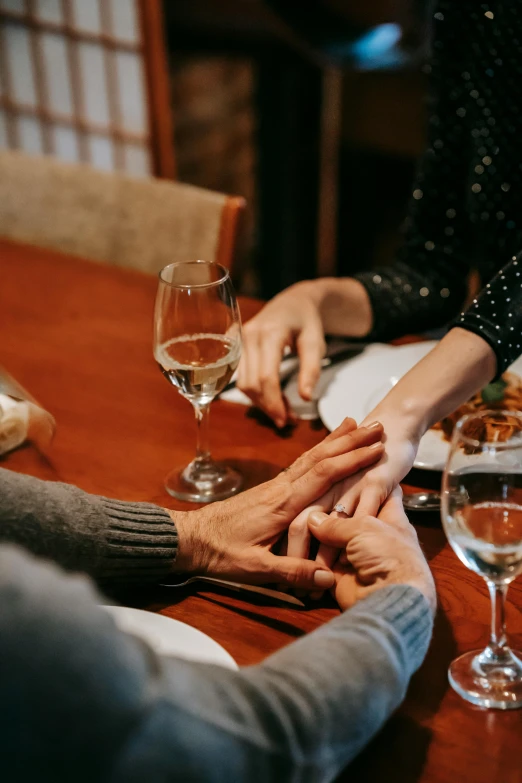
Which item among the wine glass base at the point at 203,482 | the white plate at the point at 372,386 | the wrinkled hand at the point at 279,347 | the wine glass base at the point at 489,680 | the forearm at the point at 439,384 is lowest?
the wine glass base at the point at 203,482

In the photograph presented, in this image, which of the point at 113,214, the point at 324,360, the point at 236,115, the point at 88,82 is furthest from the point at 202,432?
the point at 236,115

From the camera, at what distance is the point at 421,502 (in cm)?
92

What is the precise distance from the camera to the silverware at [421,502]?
0.92 meters

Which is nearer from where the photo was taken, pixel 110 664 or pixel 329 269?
pixel 110 664

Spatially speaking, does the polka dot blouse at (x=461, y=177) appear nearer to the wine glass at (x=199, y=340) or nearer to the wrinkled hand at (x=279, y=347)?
Answer: the wrinkled hand at (x=279, y=347)

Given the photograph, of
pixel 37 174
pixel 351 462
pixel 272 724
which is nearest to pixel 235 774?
pixel 272 724

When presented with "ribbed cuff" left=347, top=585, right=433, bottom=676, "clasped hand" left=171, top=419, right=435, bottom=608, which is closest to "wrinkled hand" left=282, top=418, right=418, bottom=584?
"clasped hand" left=171, top=419, right=435, bottom=608

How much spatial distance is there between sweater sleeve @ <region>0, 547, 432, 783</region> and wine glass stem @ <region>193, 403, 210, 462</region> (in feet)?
1.48

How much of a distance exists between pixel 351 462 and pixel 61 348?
66cm

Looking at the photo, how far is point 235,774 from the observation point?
519mm

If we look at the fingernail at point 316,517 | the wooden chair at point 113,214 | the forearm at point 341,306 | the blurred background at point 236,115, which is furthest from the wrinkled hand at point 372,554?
the blurred background at point 236,115

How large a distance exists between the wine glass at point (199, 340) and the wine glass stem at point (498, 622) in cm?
36

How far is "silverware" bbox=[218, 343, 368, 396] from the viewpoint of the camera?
3.94 feet

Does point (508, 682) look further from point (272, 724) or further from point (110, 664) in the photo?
point (110, 664)
